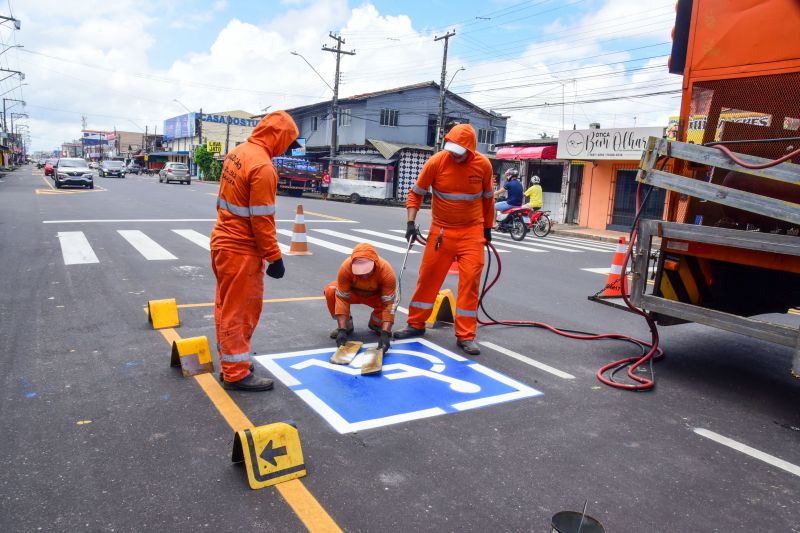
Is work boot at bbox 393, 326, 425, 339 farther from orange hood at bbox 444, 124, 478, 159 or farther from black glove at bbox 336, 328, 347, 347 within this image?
orange hood at bbox 444, 124, 478, 159

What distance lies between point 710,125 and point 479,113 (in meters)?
43.4

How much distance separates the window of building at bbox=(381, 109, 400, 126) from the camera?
137 feet

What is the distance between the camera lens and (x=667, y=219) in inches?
207

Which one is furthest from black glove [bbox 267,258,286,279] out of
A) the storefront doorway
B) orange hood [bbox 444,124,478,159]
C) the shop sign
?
the storefront doorway

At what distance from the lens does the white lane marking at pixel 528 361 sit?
4.93 m

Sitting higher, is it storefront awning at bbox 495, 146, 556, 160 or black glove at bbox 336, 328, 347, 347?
storefront awning at bbox 495, 146, 556, 160

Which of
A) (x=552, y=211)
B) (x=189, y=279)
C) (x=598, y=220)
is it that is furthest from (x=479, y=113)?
(x=189, y=279)

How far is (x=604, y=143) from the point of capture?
71.4ft

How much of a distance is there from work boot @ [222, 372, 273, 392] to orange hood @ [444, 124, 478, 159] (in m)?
2.80

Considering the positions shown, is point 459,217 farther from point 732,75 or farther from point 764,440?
point 764,440

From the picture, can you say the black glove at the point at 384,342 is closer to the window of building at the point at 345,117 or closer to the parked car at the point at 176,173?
the window of building at the point at 345,117

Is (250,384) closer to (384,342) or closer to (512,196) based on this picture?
(384,342)

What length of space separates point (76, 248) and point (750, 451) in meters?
10.6

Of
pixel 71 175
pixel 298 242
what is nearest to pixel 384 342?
pixel 298 242
